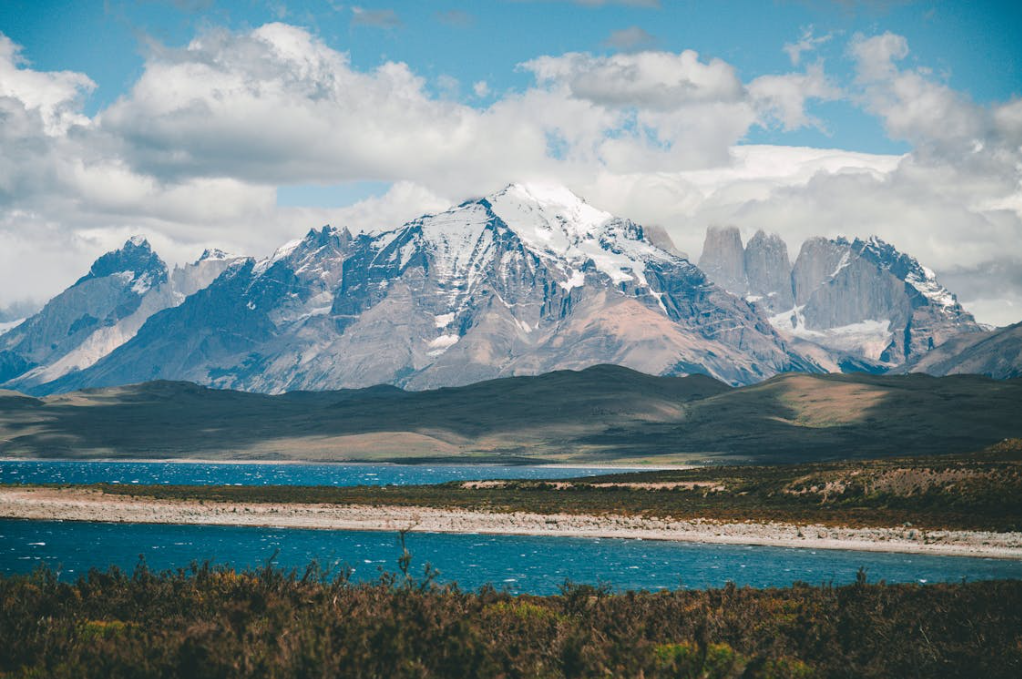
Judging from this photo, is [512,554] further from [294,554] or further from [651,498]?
[651,498]

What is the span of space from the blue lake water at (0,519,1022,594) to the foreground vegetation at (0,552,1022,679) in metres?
22.3

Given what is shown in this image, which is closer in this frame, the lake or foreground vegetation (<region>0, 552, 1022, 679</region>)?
foreground vegetation (<region>0, 552, 1022, 679</region>)

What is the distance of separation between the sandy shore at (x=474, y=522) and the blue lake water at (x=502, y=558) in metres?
3.10

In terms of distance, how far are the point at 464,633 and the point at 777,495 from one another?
88.7 metres

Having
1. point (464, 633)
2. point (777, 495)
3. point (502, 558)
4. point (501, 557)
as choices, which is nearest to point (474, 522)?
point (501, 557)

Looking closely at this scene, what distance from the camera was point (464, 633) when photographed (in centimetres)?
2269

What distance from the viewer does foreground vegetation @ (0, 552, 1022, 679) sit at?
21.6 m

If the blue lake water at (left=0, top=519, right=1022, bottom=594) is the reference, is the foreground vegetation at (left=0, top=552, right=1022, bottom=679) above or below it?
above

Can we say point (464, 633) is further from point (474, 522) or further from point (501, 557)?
point (474, 522)

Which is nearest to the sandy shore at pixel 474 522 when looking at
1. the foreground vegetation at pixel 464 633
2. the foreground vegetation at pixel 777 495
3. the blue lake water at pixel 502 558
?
the blue lake water at pixel 502 558

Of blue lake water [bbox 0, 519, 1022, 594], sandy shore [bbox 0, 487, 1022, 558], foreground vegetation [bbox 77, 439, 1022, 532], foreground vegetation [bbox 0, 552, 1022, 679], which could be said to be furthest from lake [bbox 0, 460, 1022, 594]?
foreground vegetation [bbox 0, 552, 1022, 679]

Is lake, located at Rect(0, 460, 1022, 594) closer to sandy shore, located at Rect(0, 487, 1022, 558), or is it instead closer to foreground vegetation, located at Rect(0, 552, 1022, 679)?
sandy shore, located at Rect(0, 487, 1022, 558)

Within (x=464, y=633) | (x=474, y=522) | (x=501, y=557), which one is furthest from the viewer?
(x=474, y=522)

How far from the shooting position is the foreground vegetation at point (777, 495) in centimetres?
8712
